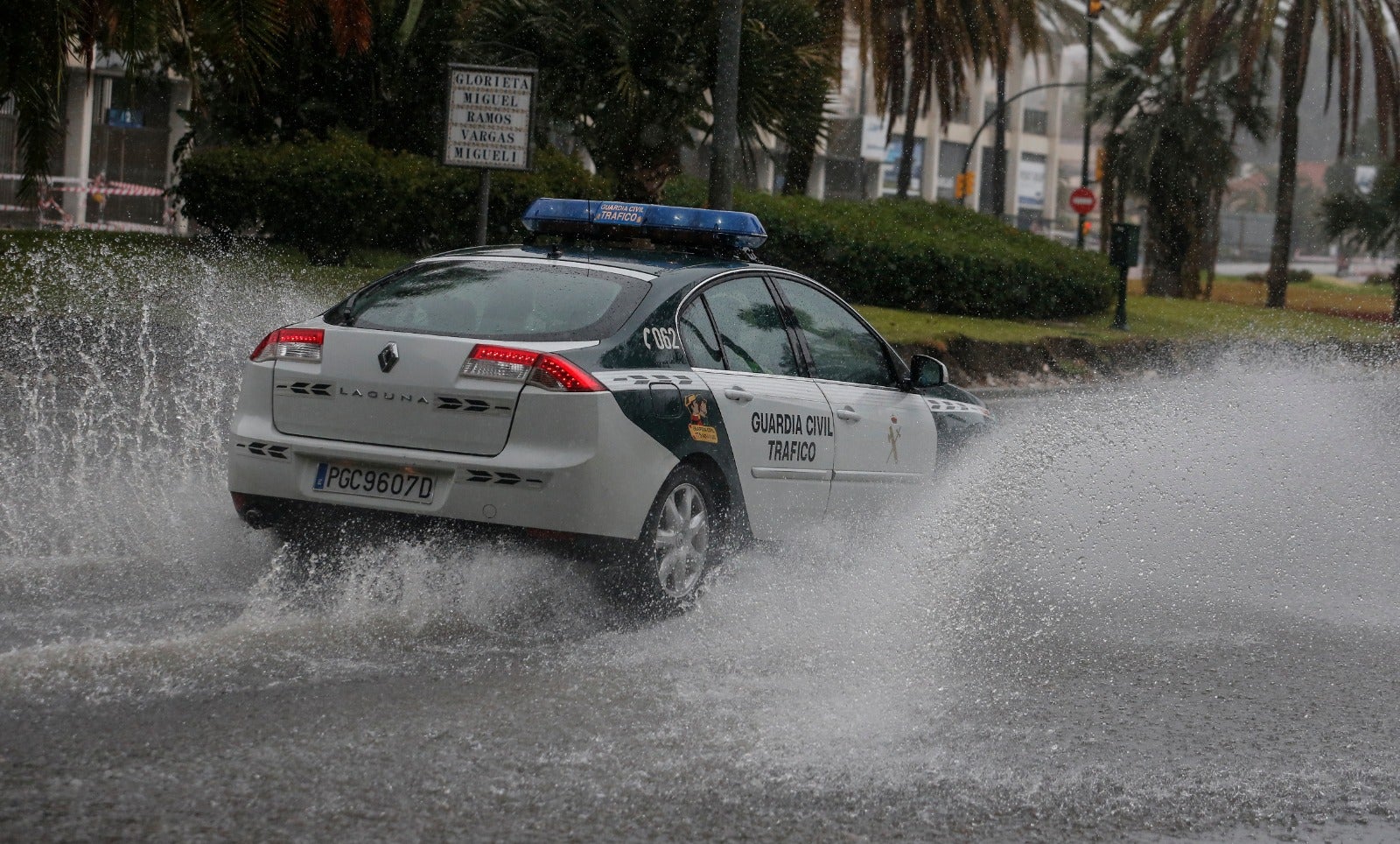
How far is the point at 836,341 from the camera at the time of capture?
8.23 m

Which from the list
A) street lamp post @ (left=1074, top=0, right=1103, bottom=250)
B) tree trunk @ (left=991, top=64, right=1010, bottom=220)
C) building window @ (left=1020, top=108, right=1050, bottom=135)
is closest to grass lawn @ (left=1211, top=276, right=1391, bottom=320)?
street lamp post @ (left=1074, top=0, right=1103, bottom=250)

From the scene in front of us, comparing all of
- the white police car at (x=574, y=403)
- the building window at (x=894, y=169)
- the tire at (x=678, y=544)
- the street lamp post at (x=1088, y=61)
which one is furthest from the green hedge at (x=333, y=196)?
the building window at (x=894, y=169)

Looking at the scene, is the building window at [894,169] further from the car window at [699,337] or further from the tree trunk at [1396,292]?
the car window at [699,337]

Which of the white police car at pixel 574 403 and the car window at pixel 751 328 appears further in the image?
the car window at pixel 751 328

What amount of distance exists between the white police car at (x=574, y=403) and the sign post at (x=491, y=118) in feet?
21.7

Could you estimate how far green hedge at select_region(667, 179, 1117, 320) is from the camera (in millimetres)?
26859

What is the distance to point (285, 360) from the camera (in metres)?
6.88

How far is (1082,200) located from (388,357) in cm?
4187

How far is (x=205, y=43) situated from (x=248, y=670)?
315cm

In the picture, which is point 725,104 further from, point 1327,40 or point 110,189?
point 110,189

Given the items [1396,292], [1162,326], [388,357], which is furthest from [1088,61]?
[388,357]

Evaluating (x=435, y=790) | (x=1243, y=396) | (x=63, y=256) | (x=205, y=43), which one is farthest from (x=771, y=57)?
(x=435, y=790)

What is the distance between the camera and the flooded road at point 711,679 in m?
4.62

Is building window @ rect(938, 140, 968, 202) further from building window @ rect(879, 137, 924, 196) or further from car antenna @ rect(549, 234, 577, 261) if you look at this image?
car antenna @ rect(549, 234, 577, 261)
